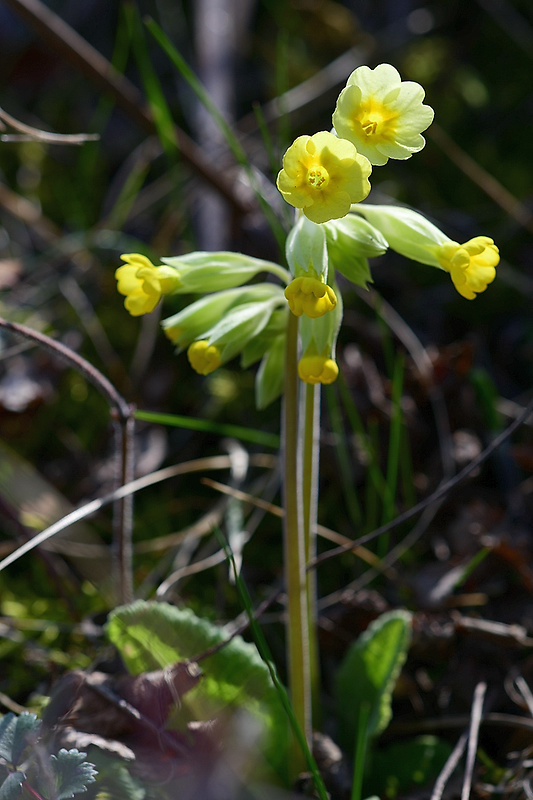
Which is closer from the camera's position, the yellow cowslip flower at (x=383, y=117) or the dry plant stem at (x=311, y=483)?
the yellow cowslip flower at (x=383, y=117)

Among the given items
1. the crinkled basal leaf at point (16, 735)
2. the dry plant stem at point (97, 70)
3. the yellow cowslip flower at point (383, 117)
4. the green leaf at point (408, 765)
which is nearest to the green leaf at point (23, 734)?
the crinkled basal leaf at point (16, 735)

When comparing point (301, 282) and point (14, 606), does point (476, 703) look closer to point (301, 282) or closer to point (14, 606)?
point (301, 282)

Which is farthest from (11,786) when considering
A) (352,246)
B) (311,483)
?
(352,246)

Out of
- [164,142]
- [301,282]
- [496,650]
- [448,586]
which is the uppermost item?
[164,142]

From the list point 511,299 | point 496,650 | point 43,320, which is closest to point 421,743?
point 496,650

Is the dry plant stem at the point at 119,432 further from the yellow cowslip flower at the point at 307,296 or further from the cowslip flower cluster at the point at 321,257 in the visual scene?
the yellow cowslip flower at the point at 307,296
